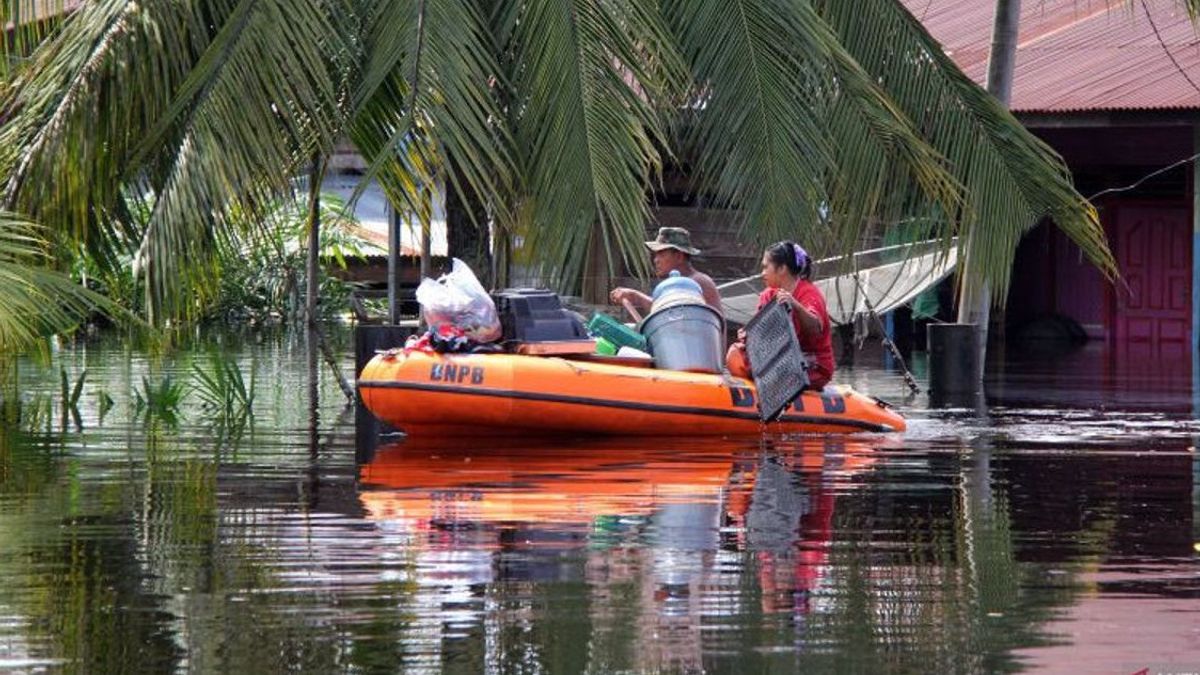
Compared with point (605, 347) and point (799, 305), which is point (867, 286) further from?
point (799, 305)

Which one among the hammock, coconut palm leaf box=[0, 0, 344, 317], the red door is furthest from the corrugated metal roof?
coconut palm leaf box=[0, 0, 344, 317]

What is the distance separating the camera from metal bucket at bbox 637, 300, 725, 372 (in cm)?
1616

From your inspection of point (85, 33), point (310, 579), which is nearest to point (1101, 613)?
point (310, 579)

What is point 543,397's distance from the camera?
15.2 meters

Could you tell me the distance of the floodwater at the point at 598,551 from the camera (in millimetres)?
7582

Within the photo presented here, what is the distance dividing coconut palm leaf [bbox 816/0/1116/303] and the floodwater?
1273 mm

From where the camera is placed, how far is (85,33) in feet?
46.7

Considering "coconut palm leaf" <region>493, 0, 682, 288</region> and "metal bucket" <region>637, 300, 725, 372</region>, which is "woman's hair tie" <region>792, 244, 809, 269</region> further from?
"coconut palm leaf" <region>493, 0, 682, 288</region>

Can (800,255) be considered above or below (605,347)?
above

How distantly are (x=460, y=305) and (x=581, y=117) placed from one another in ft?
9.04

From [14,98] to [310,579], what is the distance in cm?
670

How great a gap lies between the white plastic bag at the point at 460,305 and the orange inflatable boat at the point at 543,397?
325 mm

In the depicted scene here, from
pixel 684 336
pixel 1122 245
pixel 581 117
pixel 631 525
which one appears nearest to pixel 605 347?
pixel 684 336

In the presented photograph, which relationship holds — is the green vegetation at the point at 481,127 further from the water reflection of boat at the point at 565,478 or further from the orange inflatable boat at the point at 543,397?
the orange inflatable boat at the point at 543,397
